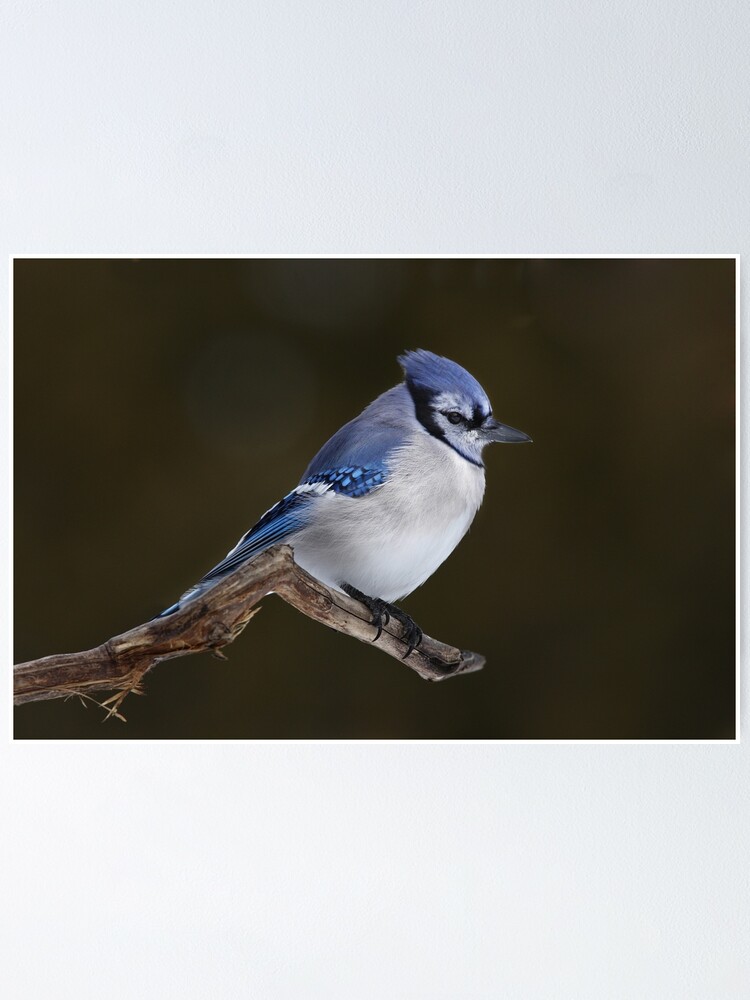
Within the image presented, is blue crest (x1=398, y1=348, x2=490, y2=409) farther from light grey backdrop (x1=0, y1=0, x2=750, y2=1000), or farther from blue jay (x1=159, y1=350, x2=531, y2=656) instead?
light grey backdrop (x1=0, y1=0, x2=750, y2=1000)

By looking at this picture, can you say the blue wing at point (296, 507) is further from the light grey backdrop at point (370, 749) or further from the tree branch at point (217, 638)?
the light grey backdrop at point (370, 749)

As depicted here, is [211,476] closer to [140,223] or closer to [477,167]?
[140,223]

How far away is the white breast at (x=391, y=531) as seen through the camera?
2.60m

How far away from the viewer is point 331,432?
2.64 metres

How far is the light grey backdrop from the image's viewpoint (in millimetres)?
2680

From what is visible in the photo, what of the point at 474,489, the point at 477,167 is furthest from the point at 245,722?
the point at 477,167

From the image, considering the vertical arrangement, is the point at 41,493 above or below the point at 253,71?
below

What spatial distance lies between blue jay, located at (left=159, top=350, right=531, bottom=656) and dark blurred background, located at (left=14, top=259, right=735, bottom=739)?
0.03 meters

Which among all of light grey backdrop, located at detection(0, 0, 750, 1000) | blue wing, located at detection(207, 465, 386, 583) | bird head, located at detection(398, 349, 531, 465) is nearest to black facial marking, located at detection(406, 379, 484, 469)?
bird head, located at detection(398, 349, 531, 465)

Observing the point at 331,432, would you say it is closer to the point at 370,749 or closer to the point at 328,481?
the point at 328,481

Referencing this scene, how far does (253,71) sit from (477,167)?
1.74ft

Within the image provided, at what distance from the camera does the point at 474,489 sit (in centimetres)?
264

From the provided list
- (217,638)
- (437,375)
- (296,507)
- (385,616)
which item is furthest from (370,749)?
(437,375)

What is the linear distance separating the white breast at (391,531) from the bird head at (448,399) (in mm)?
75
